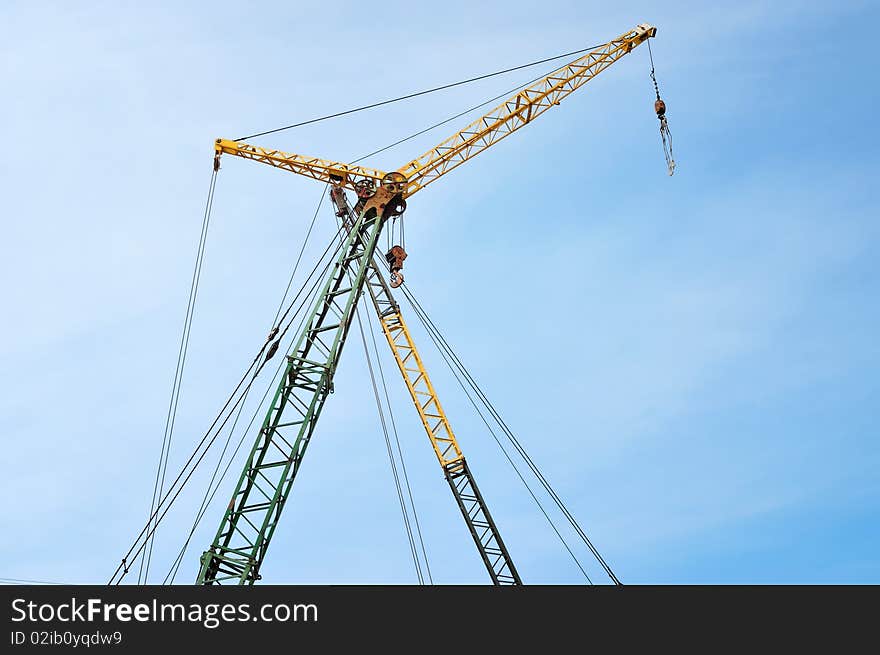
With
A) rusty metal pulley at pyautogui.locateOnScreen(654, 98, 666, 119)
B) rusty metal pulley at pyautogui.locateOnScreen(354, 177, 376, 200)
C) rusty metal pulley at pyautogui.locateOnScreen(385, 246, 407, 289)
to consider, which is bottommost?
rusty metal pulley at pyautogui.locateOnScreen(385, 246, 407, 289)

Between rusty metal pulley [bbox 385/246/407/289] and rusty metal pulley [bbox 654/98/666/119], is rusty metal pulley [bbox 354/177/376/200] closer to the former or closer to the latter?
rusty metal pulley [bbox 385/246/407/289]

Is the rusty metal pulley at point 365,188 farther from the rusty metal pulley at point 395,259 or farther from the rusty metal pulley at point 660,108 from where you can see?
the rusty metal pulley at point 660,108

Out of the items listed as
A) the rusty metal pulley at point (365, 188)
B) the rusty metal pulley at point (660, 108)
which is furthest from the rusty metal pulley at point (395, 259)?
the rusty metal pulley at point (660, 108)

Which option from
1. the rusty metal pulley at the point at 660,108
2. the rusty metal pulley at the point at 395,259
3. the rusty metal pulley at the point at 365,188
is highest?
the rusty metal pulley at the point at 660,108

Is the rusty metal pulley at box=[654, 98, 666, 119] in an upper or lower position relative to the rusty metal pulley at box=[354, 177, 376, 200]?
upper

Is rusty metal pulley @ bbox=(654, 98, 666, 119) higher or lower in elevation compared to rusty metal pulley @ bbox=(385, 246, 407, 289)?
higher

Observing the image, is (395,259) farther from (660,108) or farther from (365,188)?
(660,108)

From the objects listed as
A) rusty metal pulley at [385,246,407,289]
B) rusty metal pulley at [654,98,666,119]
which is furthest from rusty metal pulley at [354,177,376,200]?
rusty metal pulley at [654,98,666,119]

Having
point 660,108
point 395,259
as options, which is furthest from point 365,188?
point 660,108
